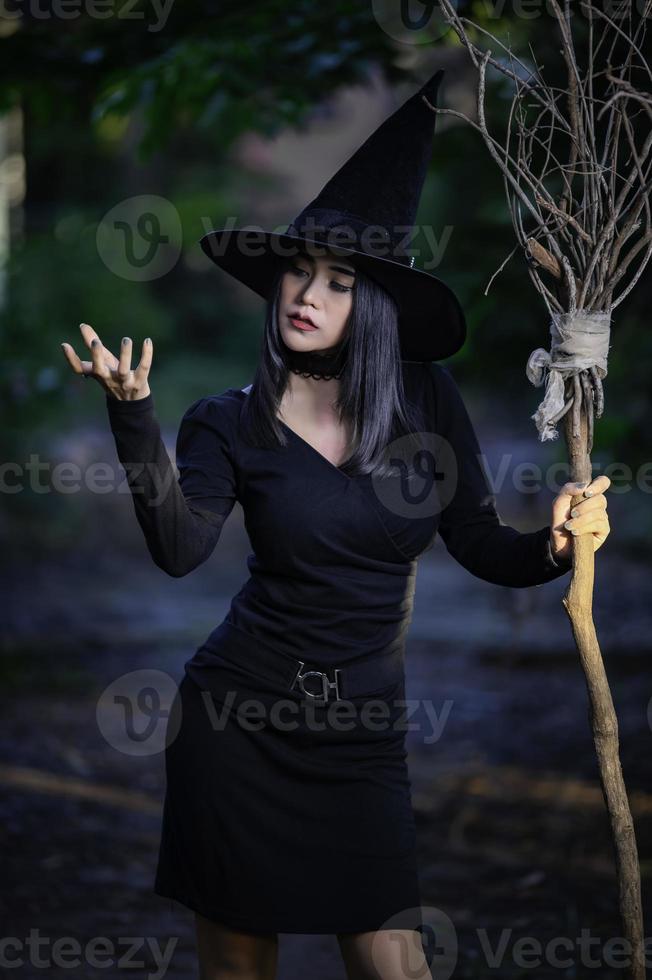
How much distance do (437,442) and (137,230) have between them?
9981mm

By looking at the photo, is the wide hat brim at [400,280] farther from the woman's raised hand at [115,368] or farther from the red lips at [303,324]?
the woman's raised hand at [115,368]

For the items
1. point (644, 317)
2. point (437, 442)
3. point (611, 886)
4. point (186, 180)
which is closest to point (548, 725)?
point (611, 886)

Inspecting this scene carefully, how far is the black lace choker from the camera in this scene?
2914 mm

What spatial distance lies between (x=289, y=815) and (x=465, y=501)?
32.2 inches

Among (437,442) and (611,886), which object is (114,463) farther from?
(437,442)

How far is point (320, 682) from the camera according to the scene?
2773 millimetres

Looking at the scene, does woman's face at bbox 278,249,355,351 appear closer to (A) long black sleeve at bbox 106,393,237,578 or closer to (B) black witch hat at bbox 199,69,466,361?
(B) black witch hat at bbox 199,69,466,361

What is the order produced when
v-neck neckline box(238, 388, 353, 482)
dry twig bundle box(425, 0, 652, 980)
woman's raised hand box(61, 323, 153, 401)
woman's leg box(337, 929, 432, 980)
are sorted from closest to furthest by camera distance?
woman's raised hand box(61, 323, 153, 401), dry twig bundle box(425, 0, 652, 980), woman's leg box(337, 929, 432, 980), v-neck neckline box(238, 388, 353, 482)

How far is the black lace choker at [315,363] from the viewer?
9.56ft

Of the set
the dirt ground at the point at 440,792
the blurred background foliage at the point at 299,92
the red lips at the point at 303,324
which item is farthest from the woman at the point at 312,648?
the blurred background foliage at the point at 299,92

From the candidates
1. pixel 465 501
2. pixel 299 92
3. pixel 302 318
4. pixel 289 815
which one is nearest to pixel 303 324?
pixel 302 318

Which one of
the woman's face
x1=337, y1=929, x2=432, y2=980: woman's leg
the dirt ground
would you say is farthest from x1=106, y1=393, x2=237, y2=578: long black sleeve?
the dirt ground

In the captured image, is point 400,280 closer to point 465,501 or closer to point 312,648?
point 465,501

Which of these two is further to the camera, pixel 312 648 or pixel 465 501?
pixel 465 501
